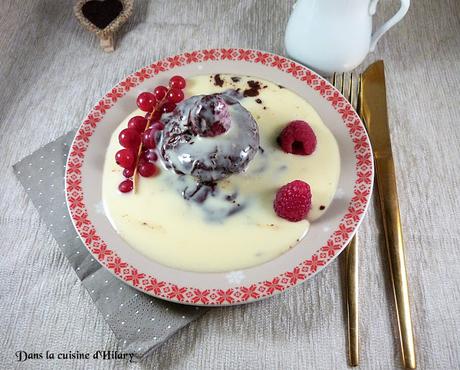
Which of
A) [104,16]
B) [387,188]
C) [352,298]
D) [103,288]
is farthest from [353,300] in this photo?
[104,16]

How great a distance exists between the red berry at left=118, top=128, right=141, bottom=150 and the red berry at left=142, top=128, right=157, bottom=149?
0.07ft

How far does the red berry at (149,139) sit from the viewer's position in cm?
98

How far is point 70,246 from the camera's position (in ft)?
3.10

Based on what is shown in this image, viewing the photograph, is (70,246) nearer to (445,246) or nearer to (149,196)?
(149,196)

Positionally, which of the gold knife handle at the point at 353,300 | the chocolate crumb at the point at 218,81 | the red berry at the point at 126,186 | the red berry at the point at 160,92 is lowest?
the gold knife handle at the point at 353,300

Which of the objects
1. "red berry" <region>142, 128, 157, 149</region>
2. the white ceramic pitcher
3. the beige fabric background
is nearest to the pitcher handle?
the white ceramic pitcher

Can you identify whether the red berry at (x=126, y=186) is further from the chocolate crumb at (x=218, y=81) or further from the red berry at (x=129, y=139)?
the chocolate crumb at (x=218, y=81)

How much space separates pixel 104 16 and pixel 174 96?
39cm

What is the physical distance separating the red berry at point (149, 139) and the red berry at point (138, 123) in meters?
0.04

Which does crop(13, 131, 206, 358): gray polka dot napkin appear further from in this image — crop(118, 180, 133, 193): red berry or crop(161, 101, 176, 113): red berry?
crop(161, 101, 176, 113): red berry

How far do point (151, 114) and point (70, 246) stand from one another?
0.33 metres

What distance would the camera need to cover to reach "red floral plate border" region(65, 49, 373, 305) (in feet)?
2.70

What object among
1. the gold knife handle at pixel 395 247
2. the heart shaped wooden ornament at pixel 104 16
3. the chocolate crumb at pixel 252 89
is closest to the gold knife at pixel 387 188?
the gold knife handle at pixel 395 247

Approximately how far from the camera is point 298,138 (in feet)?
3.12
